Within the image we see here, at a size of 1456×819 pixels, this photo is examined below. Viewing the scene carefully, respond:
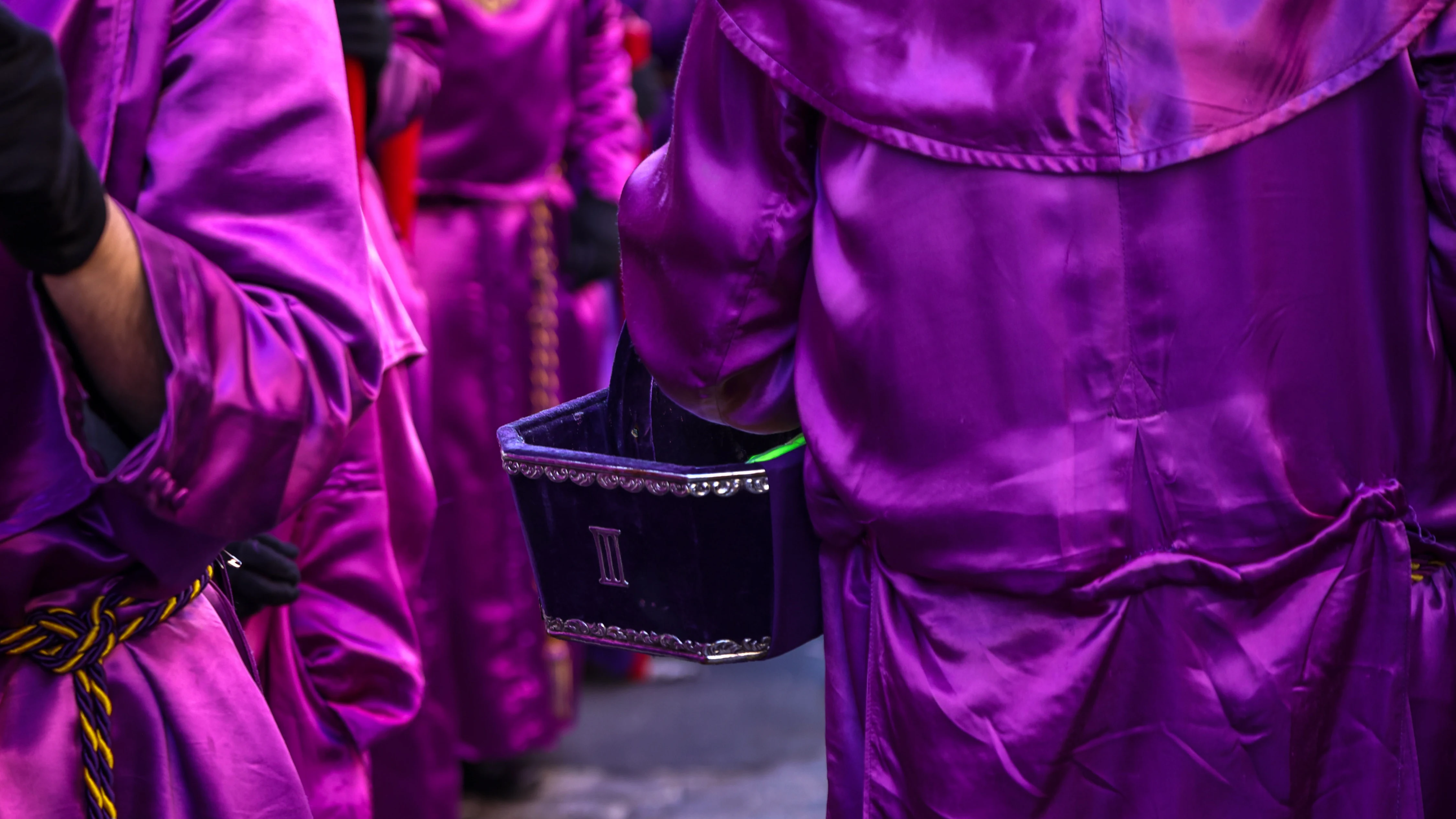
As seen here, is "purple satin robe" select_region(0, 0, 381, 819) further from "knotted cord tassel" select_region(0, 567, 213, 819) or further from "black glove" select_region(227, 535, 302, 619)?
"black glove" select_region(227, 535, 302, 619)

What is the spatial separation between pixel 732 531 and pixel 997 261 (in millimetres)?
342

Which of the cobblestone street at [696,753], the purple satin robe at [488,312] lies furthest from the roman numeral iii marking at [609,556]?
the cobblestone street at [696,753]

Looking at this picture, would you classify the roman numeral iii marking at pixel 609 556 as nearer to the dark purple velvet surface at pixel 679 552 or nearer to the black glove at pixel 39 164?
the dark purple velvet surface at pixel 679 552

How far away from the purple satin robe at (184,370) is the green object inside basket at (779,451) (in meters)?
0.38

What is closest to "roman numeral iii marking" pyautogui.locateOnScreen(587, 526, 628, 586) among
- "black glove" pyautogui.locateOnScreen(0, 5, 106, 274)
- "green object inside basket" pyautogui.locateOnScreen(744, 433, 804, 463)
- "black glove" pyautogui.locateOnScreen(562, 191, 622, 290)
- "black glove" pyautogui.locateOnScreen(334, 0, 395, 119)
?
"green object inside basket" pyautogui.locateOnScreen(744, 433, 804, 463)

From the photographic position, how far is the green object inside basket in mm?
1343

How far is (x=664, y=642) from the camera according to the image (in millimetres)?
1380

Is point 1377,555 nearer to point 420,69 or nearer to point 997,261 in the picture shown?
point 997,261

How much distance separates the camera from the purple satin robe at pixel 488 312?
286 centimetres

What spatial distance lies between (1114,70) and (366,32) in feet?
3.58

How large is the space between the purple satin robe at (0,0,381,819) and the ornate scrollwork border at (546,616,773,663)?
367 millimetres

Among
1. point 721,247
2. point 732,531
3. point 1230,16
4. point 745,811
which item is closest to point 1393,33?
point 1230,16

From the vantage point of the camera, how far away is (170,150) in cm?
106

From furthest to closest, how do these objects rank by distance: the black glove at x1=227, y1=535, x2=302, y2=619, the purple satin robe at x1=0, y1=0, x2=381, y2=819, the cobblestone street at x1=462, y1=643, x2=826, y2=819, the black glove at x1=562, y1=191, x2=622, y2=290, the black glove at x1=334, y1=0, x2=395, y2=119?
the black glove at x1=562, y1=191, x2=622, y2=290
the cobblestone street at x1=462, y1=643, x2=826, y2=819
the black glove at x1=334, y1=0, x2=395, y2=119
the black glove at x1=227, y1=535, x2=302, y2=619
the purple satin robe at x1=0, y1=0, x2=381, y2=819
